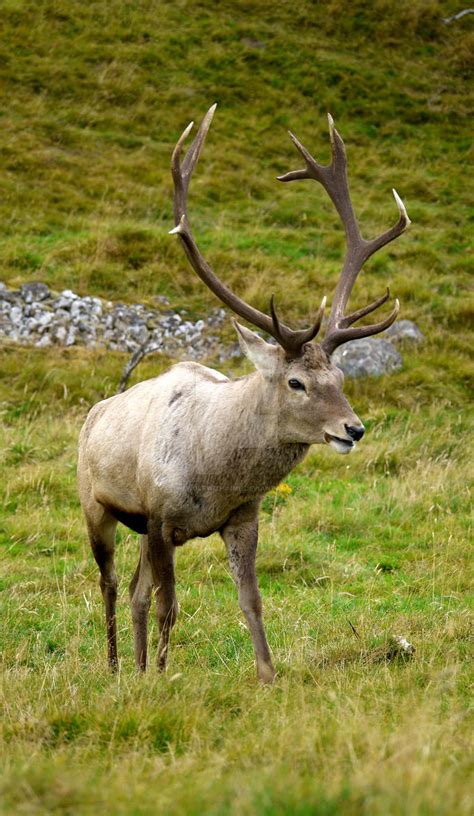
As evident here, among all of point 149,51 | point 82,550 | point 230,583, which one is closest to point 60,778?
point 230,583

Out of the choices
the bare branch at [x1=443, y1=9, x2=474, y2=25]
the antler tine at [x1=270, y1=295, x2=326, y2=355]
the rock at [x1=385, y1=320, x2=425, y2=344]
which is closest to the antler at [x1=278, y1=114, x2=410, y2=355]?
the antler tine at [x1=270, y1=295, x2=326, y2=355]

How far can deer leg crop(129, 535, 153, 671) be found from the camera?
5797 millimetres

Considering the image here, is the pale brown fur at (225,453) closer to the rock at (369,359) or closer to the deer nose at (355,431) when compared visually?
the deer nose at (355,431)

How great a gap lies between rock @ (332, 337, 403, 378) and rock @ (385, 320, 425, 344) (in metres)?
0.65

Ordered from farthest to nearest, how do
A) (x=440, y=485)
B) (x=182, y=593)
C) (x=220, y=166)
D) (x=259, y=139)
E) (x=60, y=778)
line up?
1. (x=259, y=139)
2. (x=220, y=166)
3. (x=440, y=485)
4. (x=182, y=593)
5. (x=60, y=778)

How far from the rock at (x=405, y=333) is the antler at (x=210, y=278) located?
8130 mm

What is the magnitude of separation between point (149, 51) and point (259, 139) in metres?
4.68

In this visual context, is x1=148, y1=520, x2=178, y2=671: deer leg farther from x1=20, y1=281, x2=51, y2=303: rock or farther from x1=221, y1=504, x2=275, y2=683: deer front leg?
x1=20, y1=281, x2=51, y2=303: rock

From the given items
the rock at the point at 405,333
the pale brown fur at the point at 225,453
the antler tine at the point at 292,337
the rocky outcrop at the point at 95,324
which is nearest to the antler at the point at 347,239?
the antler tine at the point at 292,337

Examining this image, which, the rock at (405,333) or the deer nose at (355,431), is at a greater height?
the deer nose at (355,431)

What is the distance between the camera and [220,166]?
20.7 meters

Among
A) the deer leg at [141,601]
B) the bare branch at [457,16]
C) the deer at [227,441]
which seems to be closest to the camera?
the deer at [227,441]

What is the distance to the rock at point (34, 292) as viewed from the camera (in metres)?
14.0

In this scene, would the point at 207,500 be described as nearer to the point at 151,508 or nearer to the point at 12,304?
the point at 151,508
